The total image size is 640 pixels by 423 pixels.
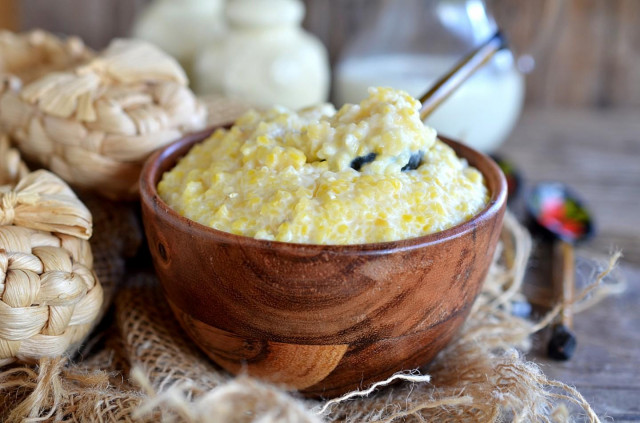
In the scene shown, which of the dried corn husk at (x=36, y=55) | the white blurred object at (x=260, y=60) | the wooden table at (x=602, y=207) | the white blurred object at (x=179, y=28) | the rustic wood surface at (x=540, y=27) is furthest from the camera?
the rustic wood surface at (x=540, y=27)

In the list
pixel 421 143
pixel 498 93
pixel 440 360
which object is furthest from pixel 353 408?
pixel 498 93

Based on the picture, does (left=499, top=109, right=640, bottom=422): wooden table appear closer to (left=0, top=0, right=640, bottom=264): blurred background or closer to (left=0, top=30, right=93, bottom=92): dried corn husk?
(left=0, top=0, right=640, bottom=264): blurred background

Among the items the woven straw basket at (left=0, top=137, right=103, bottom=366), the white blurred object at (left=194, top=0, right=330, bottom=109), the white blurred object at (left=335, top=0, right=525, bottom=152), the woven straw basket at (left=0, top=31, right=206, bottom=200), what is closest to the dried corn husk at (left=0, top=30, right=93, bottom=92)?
the woven straw basket at (left=0, top=31, right=206, bottom=200)

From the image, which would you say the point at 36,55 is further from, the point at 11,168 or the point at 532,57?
the point at 532,57

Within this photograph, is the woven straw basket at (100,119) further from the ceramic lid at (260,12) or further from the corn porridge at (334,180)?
the ceramic lid at (260,12)

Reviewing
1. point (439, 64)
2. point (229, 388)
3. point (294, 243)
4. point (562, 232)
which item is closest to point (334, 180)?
point (294, 243)

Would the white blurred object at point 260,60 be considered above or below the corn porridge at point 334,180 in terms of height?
below

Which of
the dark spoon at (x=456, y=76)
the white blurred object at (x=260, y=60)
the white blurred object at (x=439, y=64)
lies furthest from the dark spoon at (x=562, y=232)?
the white blurred object at (x=260, y=60)
